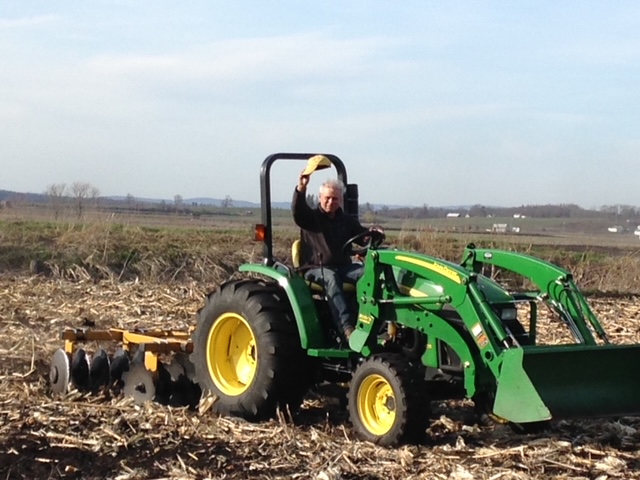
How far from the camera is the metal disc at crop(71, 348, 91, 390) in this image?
27.8ft

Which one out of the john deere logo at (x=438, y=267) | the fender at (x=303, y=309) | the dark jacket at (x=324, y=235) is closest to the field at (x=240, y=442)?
the fender at (x=303, y=309)

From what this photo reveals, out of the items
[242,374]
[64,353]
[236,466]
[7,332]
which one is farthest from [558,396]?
[7,332]

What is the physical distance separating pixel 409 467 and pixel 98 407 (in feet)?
8.79

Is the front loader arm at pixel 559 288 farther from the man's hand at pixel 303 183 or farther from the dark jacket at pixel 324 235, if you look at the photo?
the man's hand at pixel 303 183

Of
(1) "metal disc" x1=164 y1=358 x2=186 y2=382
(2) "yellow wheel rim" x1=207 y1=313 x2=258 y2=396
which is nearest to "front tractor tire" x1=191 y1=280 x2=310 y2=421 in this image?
(2) "yellow wheel rim" x1=207 y1=313 x2=258 y2=396

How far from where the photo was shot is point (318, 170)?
295 inches

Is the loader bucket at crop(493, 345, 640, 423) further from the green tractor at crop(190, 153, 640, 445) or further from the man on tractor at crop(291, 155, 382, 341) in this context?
the man on tractor at crop(291, 155, 382, 341)

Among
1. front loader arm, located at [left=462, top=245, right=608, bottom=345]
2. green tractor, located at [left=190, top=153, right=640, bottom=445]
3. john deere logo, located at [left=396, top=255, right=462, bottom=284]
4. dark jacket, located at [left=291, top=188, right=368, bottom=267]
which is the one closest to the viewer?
green tractor, located at [left=190, top=153, right=640, bottom=445]

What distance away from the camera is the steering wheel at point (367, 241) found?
25.2 feet

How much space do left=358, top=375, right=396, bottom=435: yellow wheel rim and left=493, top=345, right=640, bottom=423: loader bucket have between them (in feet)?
2.64

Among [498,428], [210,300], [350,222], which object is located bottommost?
[498,428]

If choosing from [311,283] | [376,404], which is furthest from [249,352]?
[376,404]

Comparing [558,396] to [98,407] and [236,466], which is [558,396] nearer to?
[236,466]

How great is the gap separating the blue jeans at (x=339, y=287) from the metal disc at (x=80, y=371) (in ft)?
7.25
